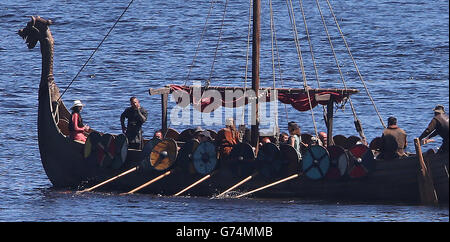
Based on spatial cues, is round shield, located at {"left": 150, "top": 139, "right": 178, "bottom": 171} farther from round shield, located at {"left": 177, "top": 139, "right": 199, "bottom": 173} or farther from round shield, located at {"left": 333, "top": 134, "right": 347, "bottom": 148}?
round shield, located at {"left": 333, "top": 134, "right": 347, "bottom": 148}

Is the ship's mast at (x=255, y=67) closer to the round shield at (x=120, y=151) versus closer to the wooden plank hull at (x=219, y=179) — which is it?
the wooden plank hull at (x=219, y=179)

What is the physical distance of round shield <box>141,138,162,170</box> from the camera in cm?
3509

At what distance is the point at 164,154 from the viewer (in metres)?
35.0

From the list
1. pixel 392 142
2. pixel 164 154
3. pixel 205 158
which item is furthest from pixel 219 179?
pixel 392 142

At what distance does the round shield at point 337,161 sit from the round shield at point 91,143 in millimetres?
6705

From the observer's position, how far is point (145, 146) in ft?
116

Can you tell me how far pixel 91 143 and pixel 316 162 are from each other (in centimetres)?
669

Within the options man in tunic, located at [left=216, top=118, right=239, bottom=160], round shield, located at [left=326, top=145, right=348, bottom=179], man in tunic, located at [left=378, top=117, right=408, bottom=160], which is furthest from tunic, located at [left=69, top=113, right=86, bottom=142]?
man in tunic, located at [left=378, top=117, right=408, bottom=160]

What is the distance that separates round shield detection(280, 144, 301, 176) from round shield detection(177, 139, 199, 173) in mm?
2336

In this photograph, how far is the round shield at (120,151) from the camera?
35.6 metres

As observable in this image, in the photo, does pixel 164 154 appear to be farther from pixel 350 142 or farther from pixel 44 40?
pixel 44 40

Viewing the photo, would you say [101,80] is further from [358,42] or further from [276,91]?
[276,91]

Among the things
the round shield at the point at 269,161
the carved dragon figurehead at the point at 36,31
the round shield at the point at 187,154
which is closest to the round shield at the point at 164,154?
the round shield at the point at 187,154
